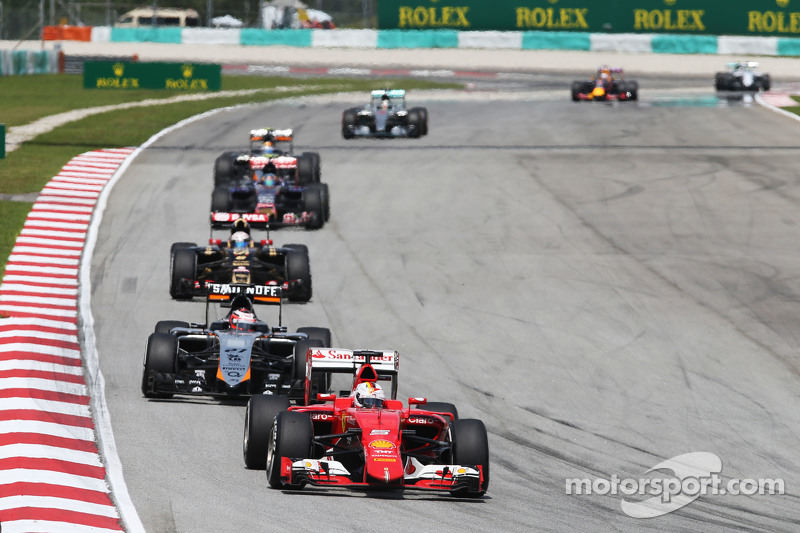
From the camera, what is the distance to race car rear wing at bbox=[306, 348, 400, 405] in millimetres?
14492

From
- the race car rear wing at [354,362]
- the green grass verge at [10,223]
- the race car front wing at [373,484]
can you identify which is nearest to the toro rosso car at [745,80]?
the green grass verge at [10,223]

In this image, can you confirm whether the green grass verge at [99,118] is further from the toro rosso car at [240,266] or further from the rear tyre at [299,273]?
the rear tyre at [299,273]

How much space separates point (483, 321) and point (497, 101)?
26.6m

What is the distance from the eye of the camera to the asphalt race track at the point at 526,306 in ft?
43.3

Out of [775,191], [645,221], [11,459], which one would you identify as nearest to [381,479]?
[11,459]

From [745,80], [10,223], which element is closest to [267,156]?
[10,223]

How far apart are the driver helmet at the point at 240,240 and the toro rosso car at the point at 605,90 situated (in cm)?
2618

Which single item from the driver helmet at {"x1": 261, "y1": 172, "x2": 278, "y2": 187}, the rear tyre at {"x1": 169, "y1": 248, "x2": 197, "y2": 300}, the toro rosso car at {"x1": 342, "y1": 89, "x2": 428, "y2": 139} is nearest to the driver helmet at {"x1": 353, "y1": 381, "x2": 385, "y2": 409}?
the rear tyre at {"x1": 169, "y1": 248, "x2": 197, "y2": 300}

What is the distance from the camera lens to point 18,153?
115 ft

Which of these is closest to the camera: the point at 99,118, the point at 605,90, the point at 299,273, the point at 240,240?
the point at 299,273

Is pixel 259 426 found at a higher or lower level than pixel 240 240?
lower

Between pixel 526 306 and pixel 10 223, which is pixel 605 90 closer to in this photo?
pixel 10 223
